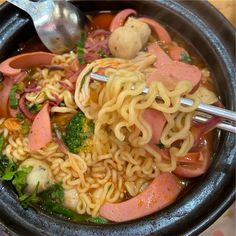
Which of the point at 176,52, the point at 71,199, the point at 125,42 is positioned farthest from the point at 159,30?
the point at 71,199

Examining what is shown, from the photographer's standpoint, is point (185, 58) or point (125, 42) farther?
point (185, 58)

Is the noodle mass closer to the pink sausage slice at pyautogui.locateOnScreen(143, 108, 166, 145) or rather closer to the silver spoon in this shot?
the pink sausage slice at pyautogui.locateOnScreen(143, 108, 166, 145)

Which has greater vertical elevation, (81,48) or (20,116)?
(81,48)

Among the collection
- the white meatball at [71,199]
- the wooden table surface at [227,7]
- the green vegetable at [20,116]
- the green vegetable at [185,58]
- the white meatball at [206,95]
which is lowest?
the white meatball at [71,199]

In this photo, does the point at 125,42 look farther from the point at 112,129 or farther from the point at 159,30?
the point at 112,129

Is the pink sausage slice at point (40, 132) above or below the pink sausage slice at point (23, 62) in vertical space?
below

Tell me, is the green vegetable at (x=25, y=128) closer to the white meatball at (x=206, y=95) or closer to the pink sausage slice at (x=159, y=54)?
the pink sausage slice at (x=159, y=54)

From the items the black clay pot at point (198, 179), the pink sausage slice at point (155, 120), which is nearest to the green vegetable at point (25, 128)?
the black clay pot at point (198, 179)
